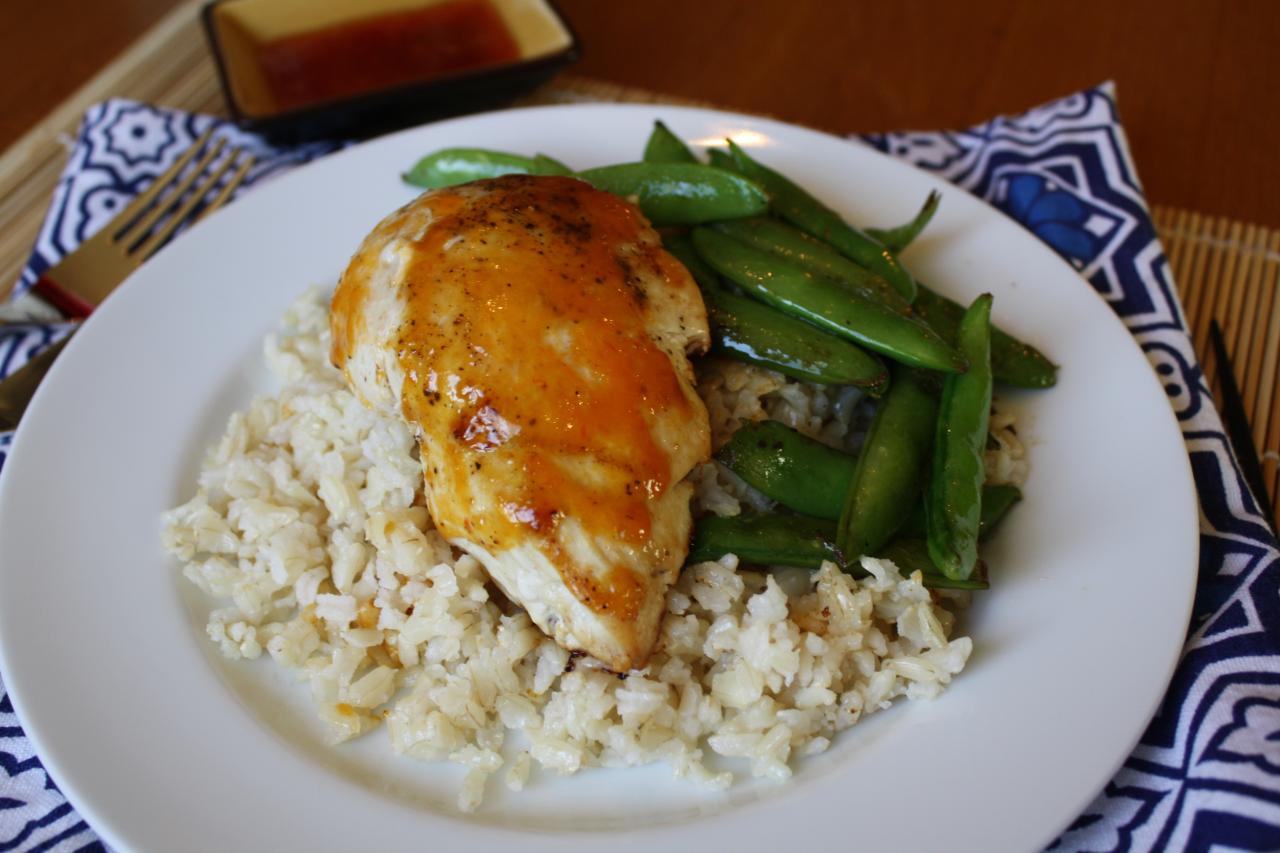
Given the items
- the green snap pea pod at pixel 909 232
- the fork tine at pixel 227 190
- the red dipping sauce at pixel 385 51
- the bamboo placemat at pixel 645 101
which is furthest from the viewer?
the red dipping sauce at pixel 385 51

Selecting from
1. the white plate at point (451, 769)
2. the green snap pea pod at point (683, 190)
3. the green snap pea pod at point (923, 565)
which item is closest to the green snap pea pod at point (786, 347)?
the green snap pea pod at point (683, 190)

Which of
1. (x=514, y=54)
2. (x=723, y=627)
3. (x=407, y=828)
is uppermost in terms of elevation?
(x=514, y=54)

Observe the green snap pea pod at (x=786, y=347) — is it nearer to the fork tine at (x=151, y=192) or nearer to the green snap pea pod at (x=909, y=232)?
the green snap pea pod at (x=909, y=232)

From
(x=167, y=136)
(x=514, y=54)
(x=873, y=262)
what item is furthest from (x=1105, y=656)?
(x=167, y=136)

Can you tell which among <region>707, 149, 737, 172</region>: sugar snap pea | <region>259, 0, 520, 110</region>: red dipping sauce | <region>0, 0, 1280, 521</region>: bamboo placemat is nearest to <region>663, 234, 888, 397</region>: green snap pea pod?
<region>707, 149, 737, 172</region>: sugar snap pea

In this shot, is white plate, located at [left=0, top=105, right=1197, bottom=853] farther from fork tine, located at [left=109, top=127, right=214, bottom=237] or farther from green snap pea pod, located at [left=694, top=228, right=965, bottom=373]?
fork tine, located at [left=109, top=127, right=214, bottom=237]

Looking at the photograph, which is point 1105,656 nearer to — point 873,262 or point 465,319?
point 873,262

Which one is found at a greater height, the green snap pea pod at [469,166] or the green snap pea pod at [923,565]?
the green snap pea pod at [469,166]
